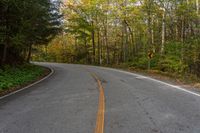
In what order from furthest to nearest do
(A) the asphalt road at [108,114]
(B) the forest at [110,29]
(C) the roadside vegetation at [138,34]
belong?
(C) the roadside vegetation at [138,34]
(B) the forest at [110,29]
(A) the asphalt road at [108,114]

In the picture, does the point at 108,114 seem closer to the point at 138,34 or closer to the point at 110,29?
the point at 138,34

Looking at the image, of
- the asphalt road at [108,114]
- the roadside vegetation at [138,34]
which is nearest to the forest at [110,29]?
the roadside vegetation at [138,34]

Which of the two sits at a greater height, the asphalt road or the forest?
the forest

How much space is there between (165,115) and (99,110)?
70.0 inches

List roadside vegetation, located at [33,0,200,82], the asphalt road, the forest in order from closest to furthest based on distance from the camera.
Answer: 1. the asphalt road
2. the forest
3. roadside vegetation, located at [33,0,200,82]

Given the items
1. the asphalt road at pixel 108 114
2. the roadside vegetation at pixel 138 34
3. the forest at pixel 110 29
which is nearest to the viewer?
the asphalt road at pixel 108 114

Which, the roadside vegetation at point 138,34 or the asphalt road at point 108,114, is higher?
Answer: the roadside vegetation at point 138,34

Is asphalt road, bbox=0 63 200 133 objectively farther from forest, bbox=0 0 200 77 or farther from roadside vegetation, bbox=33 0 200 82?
roadside vegetation, bbox=33 0 200 82

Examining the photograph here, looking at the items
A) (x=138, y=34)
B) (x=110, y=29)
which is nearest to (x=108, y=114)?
(x=138, y=34)

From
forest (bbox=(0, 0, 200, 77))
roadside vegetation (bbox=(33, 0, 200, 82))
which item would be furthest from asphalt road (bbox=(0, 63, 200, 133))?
roadside vegetation (bbox=(33, 0, 200, 82))

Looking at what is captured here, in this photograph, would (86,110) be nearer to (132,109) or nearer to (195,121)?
(132,109)

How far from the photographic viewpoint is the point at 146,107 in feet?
25.1

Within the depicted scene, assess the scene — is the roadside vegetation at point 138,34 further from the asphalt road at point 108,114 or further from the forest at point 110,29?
the asphalt road at point 108,114

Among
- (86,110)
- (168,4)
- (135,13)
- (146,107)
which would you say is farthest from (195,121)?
(135,13)
